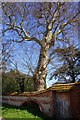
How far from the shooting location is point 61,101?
13.8 meters

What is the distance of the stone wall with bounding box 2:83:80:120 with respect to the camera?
12.8m

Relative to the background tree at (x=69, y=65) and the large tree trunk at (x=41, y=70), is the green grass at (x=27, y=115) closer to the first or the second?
the large tree trunk at (x=41, y=70)

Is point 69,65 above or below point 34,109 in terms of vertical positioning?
above

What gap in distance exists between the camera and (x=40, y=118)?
1350 centimetres

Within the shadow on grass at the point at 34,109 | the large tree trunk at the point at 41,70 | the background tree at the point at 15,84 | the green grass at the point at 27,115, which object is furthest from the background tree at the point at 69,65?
the green grass at the point at 27,115

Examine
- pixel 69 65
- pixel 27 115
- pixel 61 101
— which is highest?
pixel 69 65

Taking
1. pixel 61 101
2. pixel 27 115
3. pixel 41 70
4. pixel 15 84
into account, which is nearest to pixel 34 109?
pixel 27 115

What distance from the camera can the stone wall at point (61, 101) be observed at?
505 inches

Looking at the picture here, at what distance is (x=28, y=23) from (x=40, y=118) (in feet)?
30.8

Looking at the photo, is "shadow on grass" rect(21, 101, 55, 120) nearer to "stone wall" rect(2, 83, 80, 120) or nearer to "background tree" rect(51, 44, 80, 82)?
"stone wall" rect(2, 83, 80, 120)

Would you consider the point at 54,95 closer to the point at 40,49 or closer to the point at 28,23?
the point at 40,49

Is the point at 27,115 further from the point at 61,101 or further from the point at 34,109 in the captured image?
the point at 61,101

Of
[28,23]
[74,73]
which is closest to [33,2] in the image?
[28,23]

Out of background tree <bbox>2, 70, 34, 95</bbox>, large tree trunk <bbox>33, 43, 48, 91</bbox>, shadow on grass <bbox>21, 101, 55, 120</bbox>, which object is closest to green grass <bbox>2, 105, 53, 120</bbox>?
shadow on grass <bbox>21, 101, 55, 120</bbox>
